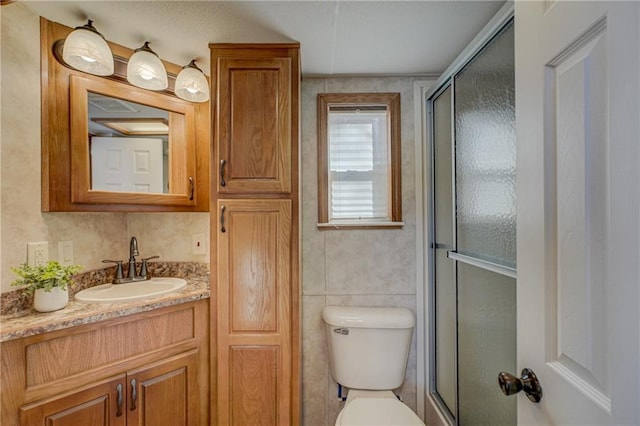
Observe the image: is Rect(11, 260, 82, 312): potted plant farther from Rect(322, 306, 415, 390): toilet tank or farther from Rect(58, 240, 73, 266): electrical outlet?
Rect(322, 306, 415, 390): toilet tank

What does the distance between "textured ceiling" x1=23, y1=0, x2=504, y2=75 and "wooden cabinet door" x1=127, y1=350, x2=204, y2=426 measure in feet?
4.79

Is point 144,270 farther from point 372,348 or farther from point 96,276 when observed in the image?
point 372,348

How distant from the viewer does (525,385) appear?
62cm

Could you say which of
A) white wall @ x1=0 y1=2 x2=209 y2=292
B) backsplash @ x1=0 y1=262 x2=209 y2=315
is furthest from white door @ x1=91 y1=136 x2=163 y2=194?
backsplash @ x1=0 y1=262 x2=209 y2=315

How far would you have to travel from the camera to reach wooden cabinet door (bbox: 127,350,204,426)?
4.03 feet

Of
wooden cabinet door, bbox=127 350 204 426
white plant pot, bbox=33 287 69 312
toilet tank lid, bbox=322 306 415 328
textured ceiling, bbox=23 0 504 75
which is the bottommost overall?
wooden cabinet door, bbox=127 350 204 426

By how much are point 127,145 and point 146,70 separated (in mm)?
373

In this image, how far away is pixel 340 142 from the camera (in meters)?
1.81

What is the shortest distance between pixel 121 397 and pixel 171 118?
1301 mm

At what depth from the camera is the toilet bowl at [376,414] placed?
1295mm

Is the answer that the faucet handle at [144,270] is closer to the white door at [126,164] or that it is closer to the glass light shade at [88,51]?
the white door at [126,164]

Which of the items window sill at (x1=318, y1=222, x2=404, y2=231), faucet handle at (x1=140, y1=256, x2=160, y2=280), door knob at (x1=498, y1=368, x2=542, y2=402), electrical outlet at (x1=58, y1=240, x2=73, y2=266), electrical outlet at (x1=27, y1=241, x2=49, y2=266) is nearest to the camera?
door knob at (x1=498, y1=368, x2=542, y2=402)

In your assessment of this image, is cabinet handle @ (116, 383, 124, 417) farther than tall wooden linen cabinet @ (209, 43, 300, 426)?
No

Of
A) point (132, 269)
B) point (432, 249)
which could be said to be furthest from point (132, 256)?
point (432, 249)
